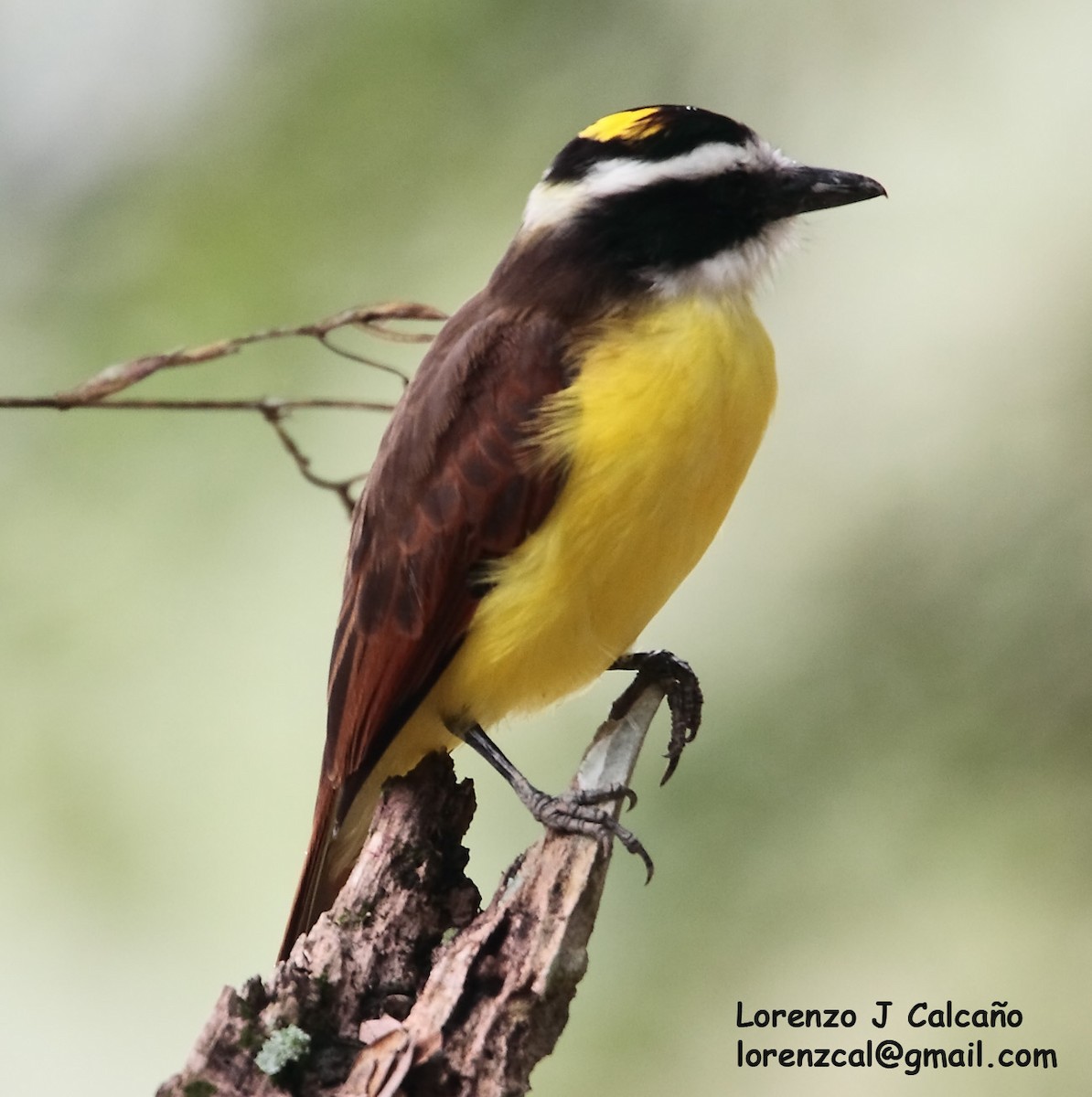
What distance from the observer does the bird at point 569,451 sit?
198cm

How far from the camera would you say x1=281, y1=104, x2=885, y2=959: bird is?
198cm

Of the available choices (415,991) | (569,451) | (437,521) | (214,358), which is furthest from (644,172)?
(415,991)

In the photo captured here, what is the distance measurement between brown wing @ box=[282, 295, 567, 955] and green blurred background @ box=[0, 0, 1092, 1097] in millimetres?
668

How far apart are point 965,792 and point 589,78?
1.58 metres

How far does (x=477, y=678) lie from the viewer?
2.09 meters

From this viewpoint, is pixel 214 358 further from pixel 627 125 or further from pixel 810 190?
pixel 810 190

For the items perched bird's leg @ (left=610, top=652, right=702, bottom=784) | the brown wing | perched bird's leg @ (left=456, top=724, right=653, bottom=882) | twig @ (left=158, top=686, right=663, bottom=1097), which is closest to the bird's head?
the brown wing

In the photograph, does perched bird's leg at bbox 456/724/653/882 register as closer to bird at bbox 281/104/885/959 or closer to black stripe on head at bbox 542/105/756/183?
bird at bbox 281/104/885/959

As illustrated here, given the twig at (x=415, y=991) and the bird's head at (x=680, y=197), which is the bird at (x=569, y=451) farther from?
the twig at (x=415, y=991)

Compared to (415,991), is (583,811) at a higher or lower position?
higher

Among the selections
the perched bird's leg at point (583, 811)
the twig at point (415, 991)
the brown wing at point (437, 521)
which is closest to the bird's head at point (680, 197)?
the brown wing at point (437, 521)

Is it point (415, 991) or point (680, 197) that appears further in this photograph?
point (680, 197)

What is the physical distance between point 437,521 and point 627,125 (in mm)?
628

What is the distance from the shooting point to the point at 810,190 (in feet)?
7.00
